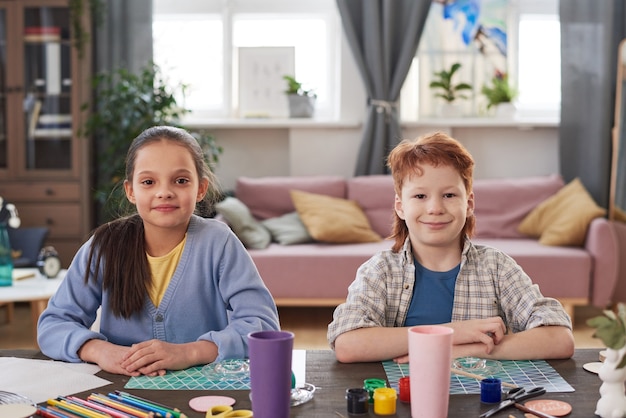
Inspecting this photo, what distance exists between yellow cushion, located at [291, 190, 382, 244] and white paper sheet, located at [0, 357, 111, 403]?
3.02 metres

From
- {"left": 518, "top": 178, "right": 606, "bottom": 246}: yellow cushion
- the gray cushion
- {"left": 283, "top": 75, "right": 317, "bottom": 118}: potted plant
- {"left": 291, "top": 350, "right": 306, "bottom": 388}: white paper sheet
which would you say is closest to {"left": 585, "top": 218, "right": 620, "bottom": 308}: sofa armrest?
{"left": 518, "top": 178, "right": 606, "bottom": 246}: yellow cushion

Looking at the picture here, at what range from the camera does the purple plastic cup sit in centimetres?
103

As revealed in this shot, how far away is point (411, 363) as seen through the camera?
1.08 m

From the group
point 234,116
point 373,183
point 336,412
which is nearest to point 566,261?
point 373,183

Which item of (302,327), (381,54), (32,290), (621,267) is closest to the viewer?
(32,290)

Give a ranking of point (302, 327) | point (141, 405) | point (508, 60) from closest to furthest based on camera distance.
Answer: point (141, 405), point (302, 327), point (508, 60)

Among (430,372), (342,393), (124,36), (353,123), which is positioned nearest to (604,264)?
(353,123)

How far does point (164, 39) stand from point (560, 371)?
445 cm

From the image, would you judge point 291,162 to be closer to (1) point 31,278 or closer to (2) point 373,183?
(2) point 373,183

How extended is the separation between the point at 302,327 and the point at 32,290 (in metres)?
1.47

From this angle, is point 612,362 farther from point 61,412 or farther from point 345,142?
point 345,142

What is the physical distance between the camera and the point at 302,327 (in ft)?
14.2

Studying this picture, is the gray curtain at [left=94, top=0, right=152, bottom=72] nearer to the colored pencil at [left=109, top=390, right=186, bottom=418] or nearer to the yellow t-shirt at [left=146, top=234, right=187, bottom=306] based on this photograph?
the yellow t-shirt at [left=146, top=234, right=187, bottom=306]

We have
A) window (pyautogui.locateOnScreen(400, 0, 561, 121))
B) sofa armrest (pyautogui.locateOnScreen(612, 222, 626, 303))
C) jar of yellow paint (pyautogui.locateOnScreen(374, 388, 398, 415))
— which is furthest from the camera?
window (pyautogui.locateOnScreen(400, 0, 561, 121))
